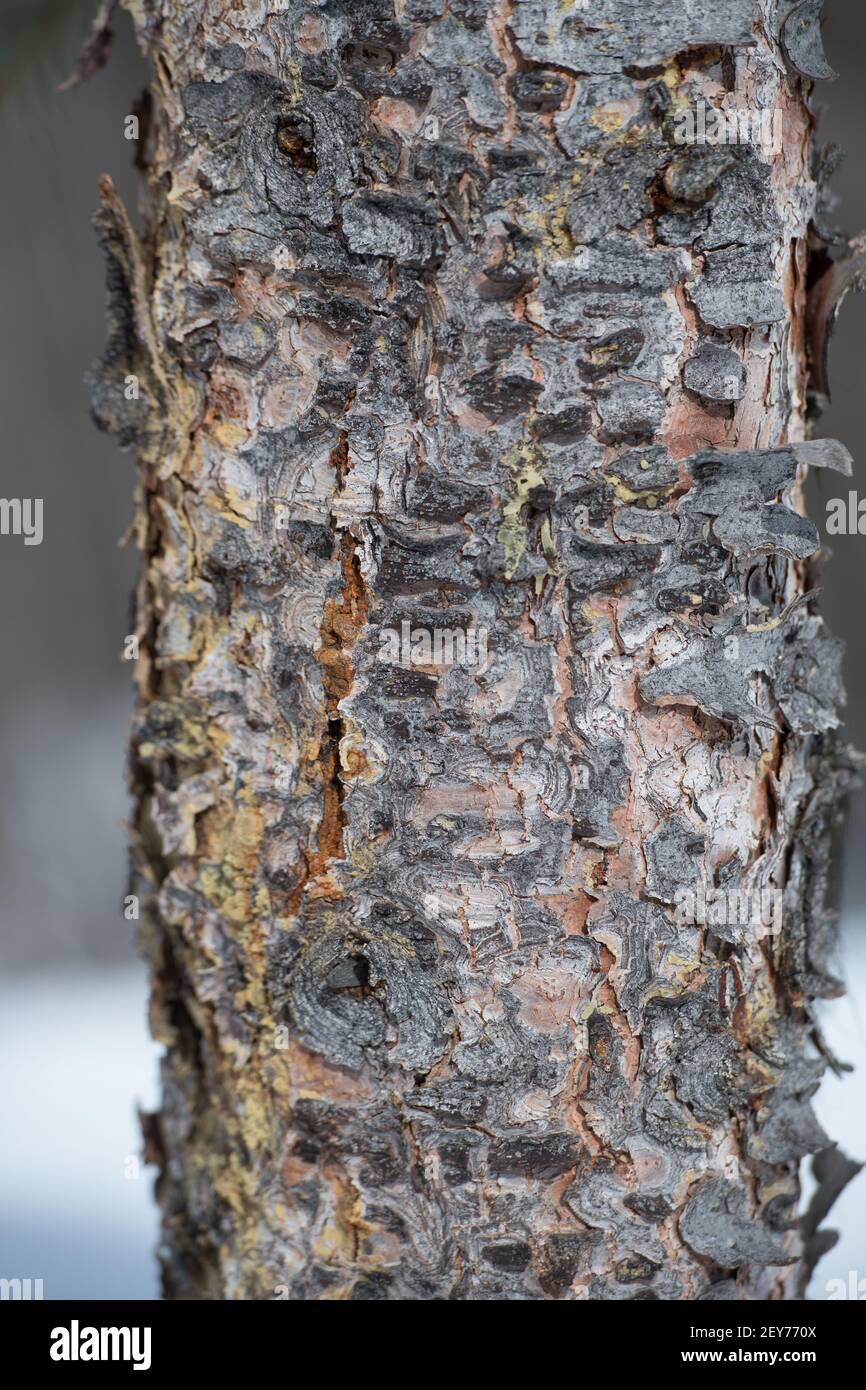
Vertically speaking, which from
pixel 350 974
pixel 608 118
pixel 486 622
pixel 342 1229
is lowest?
pixel 342 1229

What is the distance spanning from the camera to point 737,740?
40cm

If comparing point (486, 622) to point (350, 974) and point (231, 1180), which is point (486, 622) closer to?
point (350, 974)

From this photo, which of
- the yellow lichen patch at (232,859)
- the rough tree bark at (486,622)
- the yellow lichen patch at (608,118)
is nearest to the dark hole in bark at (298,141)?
the rough tree bark at (486,622)

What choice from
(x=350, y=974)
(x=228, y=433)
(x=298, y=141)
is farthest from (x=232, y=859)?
(x=298, y=141)

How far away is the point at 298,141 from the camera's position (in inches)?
14.6

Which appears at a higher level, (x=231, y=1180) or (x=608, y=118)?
(x=608, y=118)

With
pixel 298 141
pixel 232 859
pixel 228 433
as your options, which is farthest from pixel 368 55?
pixel 232 859

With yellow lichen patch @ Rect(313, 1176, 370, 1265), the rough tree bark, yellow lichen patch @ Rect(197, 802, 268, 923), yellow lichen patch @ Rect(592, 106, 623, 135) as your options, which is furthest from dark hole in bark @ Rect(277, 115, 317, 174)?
yellow lichen patch @ Rect(313, 1176, 370, 1265)

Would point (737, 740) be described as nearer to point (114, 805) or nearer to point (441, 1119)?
Answer: point (441, 1119)

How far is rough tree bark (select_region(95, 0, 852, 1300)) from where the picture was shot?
0.36 meters

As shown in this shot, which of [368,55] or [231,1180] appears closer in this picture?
[368,55]

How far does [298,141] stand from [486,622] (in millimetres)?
193

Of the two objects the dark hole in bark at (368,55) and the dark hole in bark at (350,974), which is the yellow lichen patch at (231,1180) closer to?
the dark hole in bark at (350,974)

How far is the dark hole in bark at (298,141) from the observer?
37 cm
